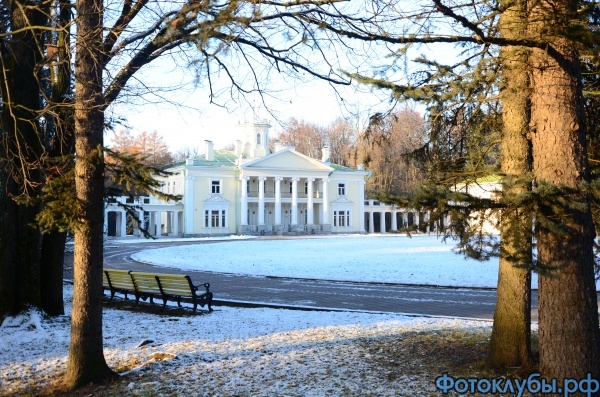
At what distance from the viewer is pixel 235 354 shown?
300 inches

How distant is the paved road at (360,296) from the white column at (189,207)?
44.7 m

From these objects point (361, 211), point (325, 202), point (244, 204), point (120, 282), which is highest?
point (325, 202)

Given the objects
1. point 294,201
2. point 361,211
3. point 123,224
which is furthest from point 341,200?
point 123,224

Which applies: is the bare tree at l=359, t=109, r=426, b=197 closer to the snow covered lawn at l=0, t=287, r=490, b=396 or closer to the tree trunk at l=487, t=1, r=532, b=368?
the tree trunk at l=487, t=1, r=532, b=368

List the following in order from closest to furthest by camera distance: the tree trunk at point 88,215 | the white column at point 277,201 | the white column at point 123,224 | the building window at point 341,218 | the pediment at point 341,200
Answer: the tree trunk at point 88,215 → the white column at point 123,224 → the white column at point 277,201 → the pediment at point 341,200 → the building window at point 341,218

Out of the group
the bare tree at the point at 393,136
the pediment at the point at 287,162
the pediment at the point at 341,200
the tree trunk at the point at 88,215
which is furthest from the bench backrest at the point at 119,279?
the pediment at the point at 341,200

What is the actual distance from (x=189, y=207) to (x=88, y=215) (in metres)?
60.0

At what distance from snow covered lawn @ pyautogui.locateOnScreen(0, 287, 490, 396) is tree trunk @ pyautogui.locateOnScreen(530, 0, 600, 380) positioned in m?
1.34

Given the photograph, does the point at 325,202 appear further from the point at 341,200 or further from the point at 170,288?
the point at 170,288

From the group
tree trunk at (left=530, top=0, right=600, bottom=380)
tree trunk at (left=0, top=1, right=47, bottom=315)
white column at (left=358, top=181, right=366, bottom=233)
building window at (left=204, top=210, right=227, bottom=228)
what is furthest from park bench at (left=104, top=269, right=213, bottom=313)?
white column at (left=358, top=181, right=366, bottom=233)

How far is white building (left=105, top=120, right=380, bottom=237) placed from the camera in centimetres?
6638

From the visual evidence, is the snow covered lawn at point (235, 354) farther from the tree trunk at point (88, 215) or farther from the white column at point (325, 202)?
the white column at point (325, 202)

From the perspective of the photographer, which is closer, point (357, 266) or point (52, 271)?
point (52, 271)

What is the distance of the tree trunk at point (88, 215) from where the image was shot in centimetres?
657
